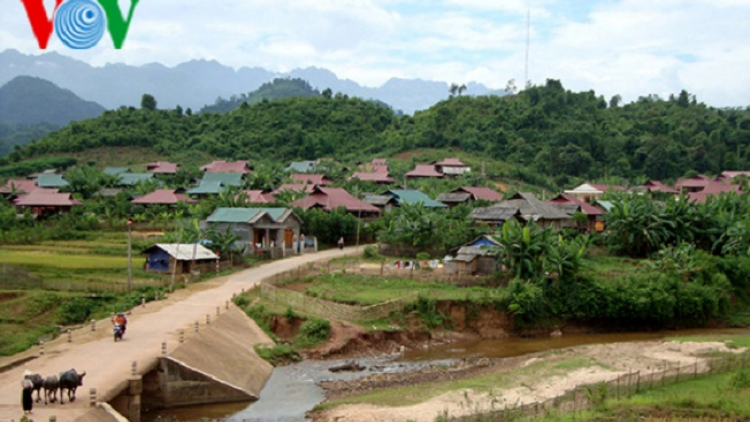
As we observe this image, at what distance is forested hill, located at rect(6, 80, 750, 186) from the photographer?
305ft

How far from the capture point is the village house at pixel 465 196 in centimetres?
6300

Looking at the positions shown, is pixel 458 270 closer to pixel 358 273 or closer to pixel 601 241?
pixel 358 273

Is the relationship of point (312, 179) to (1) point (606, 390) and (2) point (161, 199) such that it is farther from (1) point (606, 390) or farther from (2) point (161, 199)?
(1) point (606, 390)

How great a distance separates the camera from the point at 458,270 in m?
39.5

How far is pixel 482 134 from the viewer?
99875 millimetres

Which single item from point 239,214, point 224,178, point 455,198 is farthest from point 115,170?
point 239,214

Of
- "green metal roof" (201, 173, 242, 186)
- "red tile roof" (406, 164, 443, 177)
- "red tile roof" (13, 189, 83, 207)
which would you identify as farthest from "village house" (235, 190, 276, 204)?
"red tile roof" (406, 164, 443, 177)

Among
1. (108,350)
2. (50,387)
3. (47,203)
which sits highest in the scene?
(47,203)

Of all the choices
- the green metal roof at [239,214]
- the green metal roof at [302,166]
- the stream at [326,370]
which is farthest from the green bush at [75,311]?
the green metal roof at [302,166]

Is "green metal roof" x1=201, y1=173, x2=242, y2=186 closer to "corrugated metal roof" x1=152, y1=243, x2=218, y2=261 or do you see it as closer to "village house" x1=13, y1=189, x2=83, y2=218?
"village house" x1=13, y1=189, x2=83, y2=218

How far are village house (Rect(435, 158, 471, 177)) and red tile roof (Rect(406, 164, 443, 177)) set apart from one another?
2.69ft

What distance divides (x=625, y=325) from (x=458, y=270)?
8950 mm

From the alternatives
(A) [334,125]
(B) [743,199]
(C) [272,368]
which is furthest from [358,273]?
(A) [334,125]

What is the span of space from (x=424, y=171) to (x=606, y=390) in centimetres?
5910
